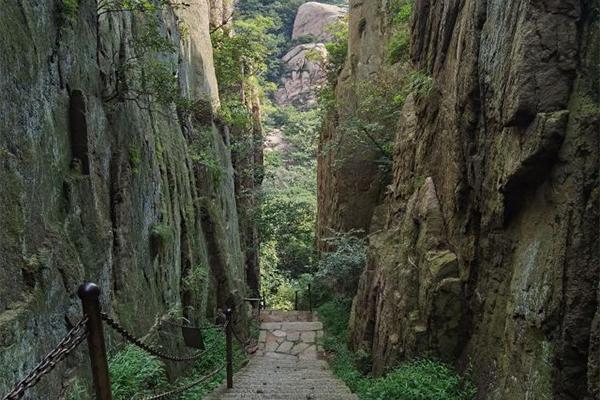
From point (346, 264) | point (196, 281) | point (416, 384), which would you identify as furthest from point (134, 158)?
point (346, 264)

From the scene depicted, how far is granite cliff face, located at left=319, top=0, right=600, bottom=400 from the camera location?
3.42 metres

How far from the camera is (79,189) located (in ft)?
14.4

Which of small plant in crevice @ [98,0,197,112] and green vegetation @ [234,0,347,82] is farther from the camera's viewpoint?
green vegetation @ [234,0,347,82]

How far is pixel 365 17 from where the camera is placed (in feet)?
48.0

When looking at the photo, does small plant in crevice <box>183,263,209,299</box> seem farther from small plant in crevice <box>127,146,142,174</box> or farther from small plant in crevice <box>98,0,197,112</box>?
small plant in crevice <box>98,0,197,112</box>

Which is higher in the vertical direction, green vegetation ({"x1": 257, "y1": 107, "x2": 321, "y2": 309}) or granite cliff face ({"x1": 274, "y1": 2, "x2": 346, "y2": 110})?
granite cliff face ({"x1": 274, "y1": 2, "x2": 346, "y2": 110})

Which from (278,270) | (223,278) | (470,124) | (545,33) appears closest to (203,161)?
(223,278)

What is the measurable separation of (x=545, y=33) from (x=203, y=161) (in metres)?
7.62

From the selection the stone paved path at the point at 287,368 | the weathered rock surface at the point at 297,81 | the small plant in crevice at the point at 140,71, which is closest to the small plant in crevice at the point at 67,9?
the small plant in crevice at the point at 140,71

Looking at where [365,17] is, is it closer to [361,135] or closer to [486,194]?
[361,135]

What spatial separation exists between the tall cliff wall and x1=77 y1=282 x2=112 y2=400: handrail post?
0.83m

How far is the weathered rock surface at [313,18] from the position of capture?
132ft

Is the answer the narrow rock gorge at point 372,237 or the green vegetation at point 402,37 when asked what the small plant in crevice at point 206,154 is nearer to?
the narrow rock gorge at point 372,237

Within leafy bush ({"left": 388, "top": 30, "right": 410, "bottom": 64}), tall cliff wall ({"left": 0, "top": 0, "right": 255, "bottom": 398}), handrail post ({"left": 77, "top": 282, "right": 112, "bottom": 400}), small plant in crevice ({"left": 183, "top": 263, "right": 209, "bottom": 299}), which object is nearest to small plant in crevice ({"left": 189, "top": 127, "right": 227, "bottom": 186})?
tall cliff wall ({"left": 0, "top": 0, "right": 255, "bottom": 398})
